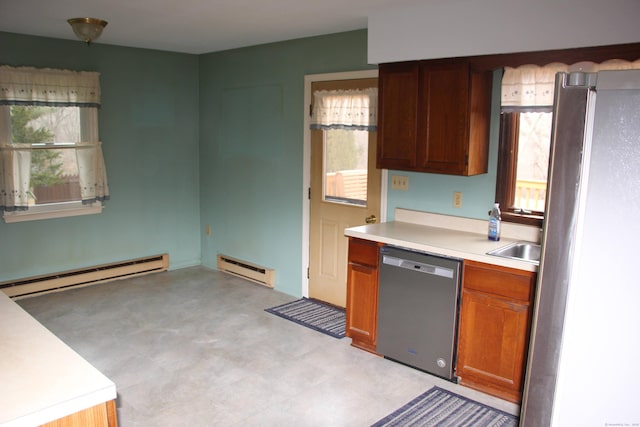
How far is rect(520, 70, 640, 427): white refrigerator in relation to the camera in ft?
4.66

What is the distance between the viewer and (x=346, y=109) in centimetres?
450

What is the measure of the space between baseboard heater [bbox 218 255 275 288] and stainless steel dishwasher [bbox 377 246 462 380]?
190 centimetres

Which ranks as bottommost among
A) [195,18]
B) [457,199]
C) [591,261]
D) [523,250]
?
[523,250]

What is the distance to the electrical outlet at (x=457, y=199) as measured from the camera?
3.87 meters

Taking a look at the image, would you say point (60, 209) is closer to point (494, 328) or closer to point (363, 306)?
point (363, 306)

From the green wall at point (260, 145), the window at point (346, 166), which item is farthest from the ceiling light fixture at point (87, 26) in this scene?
the window at point (346, 166)

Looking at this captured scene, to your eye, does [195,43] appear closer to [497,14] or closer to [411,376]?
[497,14]

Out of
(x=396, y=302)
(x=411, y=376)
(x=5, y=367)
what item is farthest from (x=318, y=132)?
(x=5, y=367)

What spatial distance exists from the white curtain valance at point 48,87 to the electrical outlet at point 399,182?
2924 mm

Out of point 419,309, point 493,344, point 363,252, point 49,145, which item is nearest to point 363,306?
point 363,252

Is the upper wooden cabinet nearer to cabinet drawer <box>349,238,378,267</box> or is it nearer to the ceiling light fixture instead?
cabinet drawer <box>349,238,378,267</box>

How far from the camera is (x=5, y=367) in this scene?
164 cm

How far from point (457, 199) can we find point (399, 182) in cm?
51

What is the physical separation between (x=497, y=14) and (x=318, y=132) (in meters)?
1.97
